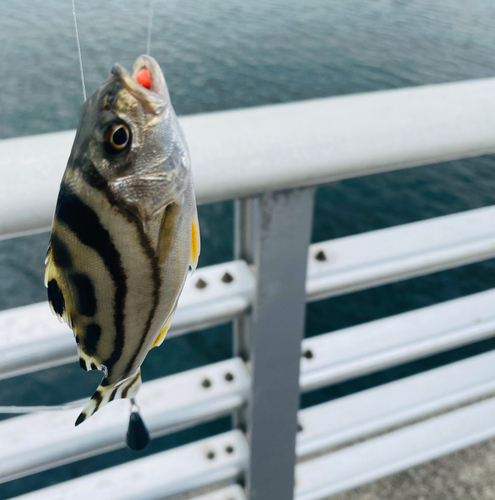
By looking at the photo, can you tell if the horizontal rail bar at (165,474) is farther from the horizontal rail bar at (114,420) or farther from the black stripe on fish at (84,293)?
the black stripe on fish at (84,293)

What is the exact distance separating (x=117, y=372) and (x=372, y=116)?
81 centimetres

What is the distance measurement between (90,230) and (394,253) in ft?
3.58

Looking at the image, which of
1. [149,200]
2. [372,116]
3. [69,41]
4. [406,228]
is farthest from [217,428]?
[69,41]

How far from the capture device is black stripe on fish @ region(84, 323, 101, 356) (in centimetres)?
72

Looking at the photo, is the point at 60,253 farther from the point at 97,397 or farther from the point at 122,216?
the point at 97,397

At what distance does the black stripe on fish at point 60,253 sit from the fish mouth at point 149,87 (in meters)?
0.21

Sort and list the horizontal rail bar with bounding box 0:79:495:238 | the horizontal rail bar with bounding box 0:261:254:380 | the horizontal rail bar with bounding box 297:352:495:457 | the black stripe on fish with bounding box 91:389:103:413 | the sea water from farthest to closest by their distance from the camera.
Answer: the sea water < the horizontal rail bar with bounding box 297:352:495:457 < the horizontal rail bar with bounding box 0:261:254:380 < the horizontal rail bar with bounding box 0:79:495:238 < the black stripe on fish with bounding box 91:389:103:413

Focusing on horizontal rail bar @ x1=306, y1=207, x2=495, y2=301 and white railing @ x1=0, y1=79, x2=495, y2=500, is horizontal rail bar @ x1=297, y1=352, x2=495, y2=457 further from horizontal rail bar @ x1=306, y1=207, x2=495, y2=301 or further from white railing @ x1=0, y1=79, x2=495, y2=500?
horizontal rail bar @ x1=306, y1=207, x2=495, y2=301

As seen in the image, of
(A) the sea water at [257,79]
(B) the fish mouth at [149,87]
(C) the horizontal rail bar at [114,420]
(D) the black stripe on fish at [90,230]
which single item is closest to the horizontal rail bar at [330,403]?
(C) the horizontal rail bar at [114,420]

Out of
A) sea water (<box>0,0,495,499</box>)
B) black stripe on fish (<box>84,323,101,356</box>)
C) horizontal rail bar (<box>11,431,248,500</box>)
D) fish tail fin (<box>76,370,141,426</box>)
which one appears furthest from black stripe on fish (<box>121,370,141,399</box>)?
sea water (<box>0,0,495,499</box>)

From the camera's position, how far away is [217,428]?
17.5ft

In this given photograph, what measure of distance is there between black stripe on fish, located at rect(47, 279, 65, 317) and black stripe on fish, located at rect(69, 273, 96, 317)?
0.03 metres

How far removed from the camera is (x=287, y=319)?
4.91 ft

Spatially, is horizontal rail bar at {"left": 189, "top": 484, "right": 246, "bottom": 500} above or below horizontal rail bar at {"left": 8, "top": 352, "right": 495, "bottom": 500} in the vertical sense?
below
